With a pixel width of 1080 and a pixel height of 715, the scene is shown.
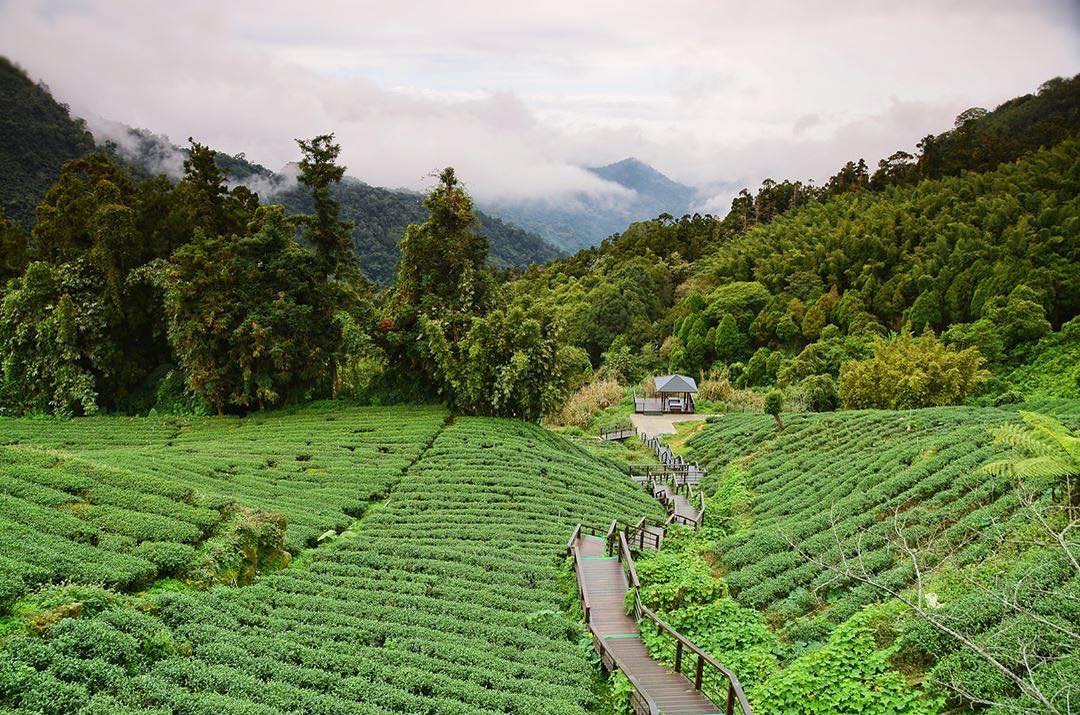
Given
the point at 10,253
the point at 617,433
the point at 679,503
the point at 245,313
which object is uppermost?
the point at 10,253

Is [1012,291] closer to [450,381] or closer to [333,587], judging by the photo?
[450,381]

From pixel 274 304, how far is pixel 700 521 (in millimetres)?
24007

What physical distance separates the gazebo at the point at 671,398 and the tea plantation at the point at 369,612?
23.2m

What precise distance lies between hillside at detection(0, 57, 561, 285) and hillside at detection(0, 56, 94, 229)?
0.07 metres

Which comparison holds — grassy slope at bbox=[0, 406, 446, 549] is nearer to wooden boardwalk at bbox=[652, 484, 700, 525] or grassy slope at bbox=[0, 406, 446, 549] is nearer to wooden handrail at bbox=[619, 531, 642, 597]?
wooden handrail at bbox=[619, 531, 642, 597]

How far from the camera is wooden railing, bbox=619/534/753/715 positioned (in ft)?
36.5

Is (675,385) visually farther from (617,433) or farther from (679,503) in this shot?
(679,503)

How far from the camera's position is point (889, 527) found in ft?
57.8

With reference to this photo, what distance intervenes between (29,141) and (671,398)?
61734 mm

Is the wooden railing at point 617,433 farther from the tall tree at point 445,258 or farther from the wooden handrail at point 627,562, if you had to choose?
the wooden handrail at point 627,562

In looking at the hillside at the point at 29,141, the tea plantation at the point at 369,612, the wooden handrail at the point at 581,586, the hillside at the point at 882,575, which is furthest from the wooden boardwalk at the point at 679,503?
the hillside at the point at 29,141

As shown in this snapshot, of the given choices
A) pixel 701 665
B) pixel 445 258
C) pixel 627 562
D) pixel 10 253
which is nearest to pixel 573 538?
pixel 627 562

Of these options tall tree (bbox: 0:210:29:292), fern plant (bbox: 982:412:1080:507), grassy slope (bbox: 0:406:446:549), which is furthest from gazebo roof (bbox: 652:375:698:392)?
tall tree (bbox: 0:210:29:292)

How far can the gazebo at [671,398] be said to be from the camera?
50156 millimetres
